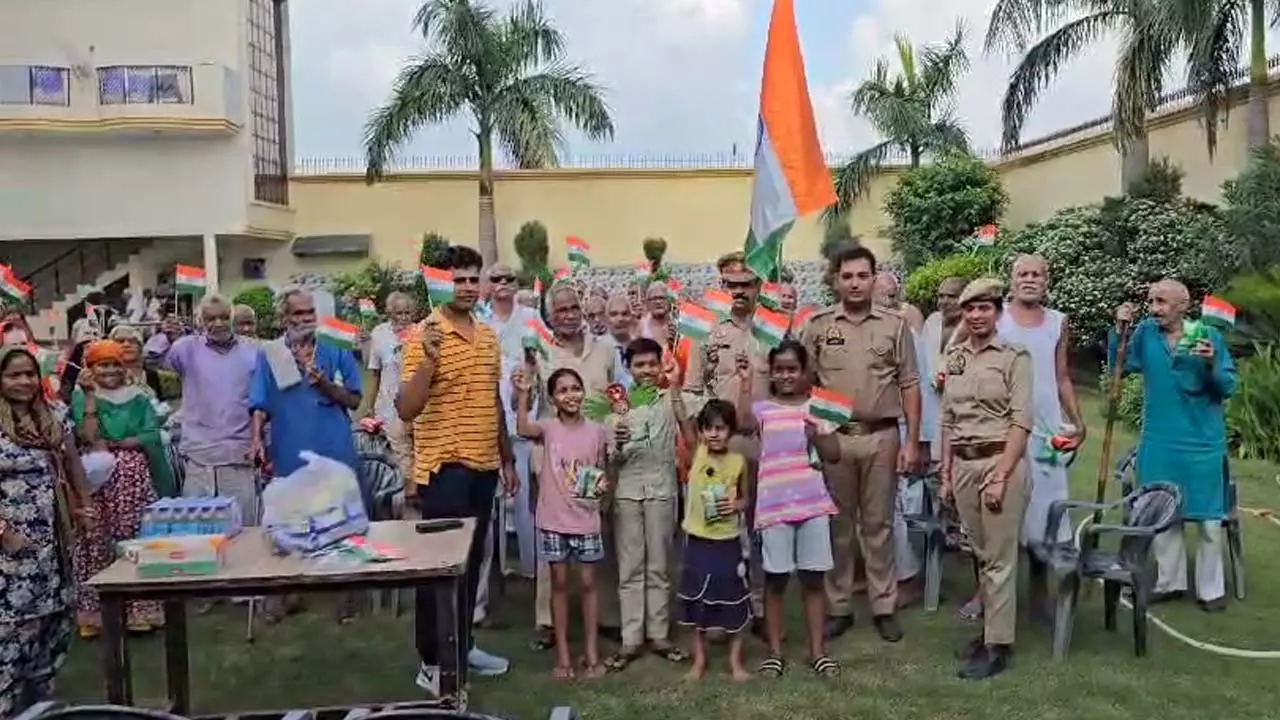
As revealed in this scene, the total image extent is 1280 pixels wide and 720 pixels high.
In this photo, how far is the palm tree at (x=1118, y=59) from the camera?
46.3 feet

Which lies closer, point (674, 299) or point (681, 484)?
point (681, 484)

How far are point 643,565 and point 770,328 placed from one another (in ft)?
3.78

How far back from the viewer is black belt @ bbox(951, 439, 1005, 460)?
4.85m

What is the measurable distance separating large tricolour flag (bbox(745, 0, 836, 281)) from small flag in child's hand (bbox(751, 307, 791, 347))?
98cm

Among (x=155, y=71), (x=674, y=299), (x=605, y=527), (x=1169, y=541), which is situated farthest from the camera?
(x=155, y=71)

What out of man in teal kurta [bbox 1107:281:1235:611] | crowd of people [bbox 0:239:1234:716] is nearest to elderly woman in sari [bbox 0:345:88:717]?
crowd of people [bbox 0:239:1234:716]

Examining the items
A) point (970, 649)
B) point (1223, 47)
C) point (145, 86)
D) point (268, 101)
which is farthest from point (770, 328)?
point (268, 101)

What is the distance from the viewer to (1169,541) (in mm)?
5816

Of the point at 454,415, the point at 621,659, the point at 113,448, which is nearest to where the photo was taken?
the point at 454,415

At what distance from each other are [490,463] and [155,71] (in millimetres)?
18897

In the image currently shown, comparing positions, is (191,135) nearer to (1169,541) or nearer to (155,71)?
(155,71)

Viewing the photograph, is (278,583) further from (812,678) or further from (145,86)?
(145,86)

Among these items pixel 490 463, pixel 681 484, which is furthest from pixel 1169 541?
pixel 490 463

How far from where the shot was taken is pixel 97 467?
17.2 feet
